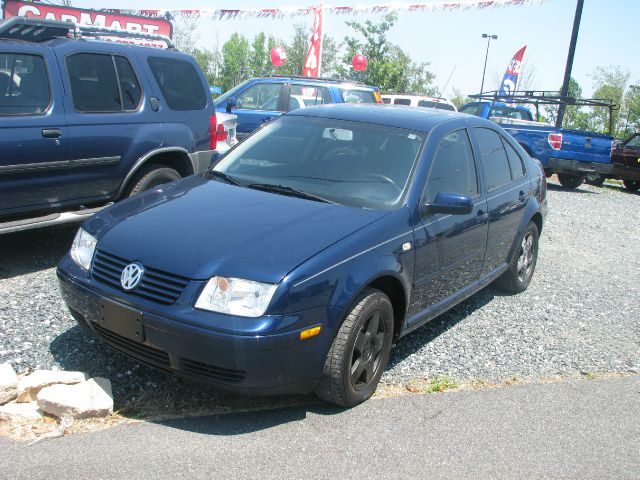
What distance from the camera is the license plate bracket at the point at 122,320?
327cm

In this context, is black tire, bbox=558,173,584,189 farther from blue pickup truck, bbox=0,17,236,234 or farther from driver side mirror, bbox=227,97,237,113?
blue pickup truck, bbox=0,17,236,234

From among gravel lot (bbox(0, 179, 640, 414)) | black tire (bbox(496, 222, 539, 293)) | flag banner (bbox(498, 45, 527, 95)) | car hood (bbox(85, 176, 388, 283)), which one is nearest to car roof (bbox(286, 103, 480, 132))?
car hood (bbox(85, 176, 388, 283))

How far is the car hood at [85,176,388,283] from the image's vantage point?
10.8 ft

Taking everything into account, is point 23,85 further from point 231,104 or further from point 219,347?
point 231,104

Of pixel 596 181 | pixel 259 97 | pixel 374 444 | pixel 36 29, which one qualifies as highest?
→ pixel 36 29

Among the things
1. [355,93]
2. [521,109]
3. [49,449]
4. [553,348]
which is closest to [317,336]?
[49,449]

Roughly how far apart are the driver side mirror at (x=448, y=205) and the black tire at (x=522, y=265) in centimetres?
187

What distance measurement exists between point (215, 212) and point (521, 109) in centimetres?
1518

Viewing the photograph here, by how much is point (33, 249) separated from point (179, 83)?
2.21 meters

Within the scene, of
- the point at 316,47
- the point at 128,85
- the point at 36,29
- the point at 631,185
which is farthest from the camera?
the point at 316,47

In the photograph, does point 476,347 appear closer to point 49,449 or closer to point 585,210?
point 49,449

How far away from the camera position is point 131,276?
3.36m

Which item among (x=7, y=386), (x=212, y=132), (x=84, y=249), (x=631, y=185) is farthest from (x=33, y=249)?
(x=631, y=185)

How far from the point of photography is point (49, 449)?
3084mm
